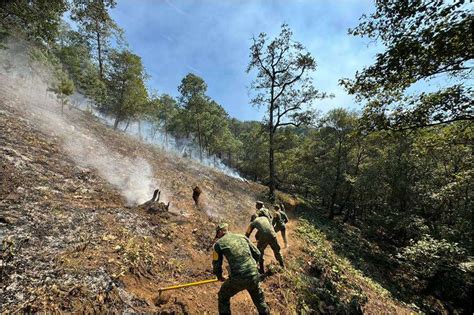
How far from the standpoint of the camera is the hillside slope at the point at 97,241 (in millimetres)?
4496

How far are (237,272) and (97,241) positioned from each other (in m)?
3.43

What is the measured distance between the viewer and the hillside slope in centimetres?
450

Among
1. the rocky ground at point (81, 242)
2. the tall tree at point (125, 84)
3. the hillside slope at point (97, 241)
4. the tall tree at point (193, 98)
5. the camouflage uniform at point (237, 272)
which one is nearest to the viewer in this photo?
the rocky ground at point (81, 242)

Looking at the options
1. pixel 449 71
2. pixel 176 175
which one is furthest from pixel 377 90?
pixel 176 175

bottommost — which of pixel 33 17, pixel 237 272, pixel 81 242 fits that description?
pixel 81 242

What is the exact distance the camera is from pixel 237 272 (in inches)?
197

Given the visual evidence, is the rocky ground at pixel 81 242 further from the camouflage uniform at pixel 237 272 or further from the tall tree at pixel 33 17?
the tall tree at pixel 33 17

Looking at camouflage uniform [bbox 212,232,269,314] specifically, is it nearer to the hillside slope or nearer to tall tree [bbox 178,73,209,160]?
the hillside slope

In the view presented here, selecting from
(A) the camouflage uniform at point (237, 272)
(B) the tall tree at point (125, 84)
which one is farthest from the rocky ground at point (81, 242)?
(B) the tall tree at point (125, 84)

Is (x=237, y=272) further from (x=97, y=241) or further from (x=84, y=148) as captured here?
(x=84, y=148)

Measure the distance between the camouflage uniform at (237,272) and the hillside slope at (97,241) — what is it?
954 mm

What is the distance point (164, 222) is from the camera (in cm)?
861

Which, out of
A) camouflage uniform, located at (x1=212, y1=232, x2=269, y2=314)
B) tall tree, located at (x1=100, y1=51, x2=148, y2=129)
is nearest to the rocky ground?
camouflage uniform, located at (x1=212, y1=232, x2=269, y2=314)

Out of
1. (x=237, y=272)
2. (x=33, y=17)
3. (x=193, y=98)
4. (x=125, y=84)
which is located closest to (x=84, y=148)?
(x=33, y=17)
